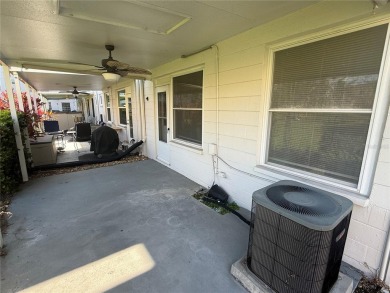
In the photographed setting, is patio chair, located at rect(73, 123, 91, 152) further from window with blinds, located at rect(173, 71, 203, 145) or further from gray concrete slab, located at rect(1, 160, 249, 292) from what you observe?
window with blinds, located at rect(173, 71, 203, 145)

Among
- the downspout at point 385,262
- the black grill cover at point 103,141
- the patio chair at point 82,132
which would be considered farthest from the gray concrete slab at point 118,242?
the patio chair at point 82,132

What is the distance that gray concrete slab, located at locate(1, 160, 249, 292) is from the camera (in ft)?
A: 5.84

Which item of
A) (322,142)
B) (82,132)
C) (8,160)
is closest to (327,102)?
(322,142)

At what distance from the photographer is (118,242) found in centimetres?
229

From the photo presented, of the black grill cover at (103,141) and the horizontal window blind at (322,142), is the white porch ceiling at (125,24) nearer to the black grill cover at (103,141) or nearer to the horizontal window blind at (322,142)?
the horizontal window blind at (322,142)

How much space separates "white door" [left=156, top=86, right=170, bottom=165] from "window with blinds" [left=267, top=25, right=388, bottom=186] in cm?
306

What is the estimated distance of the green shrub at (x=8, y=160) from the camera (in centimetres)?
342

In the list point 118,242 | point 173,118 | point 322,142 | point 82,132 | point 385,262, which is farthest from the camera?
point 82,132

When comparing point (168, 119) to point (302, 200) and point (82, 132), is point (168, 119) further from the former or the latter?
point (82, 132)

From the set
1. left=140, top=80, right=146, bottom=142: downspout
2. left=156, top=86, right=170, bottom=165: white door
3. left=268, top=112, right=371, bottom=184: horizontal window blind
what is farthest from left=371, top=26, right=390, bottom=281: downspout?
left=140, top=80, right=146, bottom=142: downspout

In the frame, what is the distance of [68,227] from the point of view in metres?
2.57

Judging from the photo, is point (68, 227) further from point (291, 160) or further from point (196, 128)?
point (291, 160)

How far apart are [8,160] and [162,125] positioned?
3.22 metres

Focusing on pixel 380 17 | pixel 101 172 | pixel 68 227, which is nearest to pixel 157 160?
pixel 101 172
